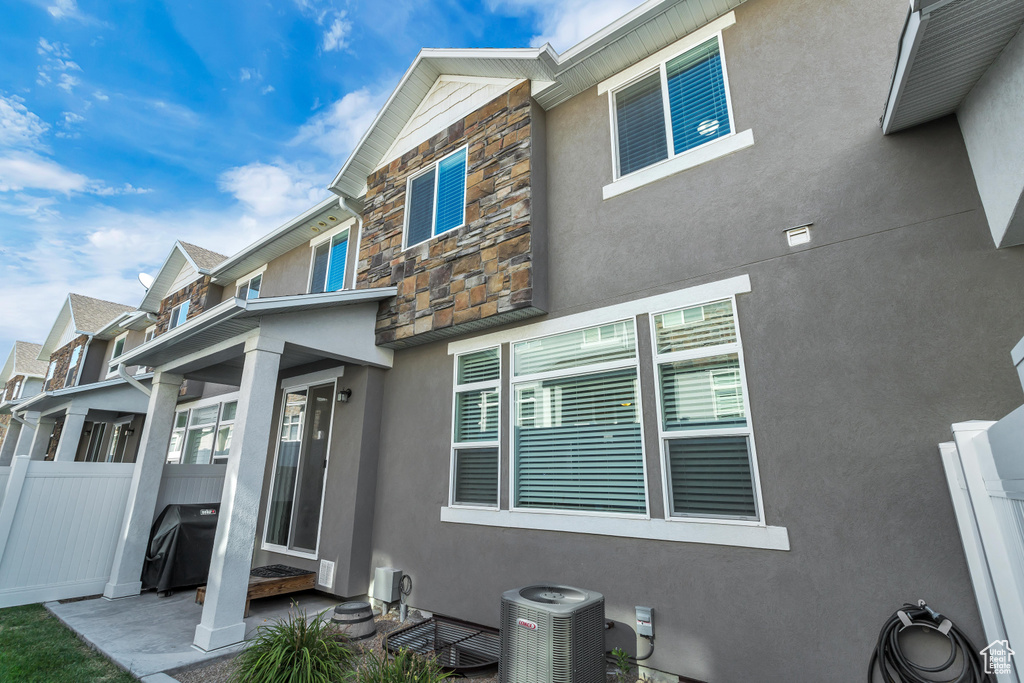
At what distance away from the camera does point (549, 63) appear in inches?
204

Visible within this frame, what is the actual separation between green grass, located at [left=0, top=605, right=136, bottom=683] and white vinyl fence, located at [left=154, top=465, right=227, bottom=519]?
1973 millimetres

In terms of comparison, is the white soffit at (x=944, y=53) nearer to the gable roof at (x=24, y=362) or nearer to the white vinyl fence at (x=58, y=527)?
the white vinyl fence at (x=58, y=527)

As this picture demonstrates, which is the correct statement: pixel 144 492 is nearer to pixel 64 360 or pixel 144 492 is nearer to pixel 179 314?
pixel 179 314

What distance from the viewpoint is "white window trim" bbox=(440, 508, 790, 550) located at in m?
3.32

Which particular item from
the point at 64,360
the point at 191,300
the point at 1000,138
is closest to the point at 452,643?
the point at 1000,138

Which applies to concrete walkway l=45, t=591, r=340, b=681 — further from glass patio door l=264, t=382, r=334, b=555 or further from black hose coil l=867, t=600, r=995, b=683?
black hose coil l=867, t=600, r=995, b=683

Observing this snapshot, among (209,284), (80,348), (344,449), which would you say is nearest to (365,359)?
(344,449)

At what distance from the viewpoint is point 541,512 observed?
4539mm

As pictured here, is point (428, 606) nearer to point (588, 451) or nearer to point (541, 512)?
point (541, 512)

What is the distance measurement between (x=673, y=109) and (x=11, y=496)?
935 centimetres

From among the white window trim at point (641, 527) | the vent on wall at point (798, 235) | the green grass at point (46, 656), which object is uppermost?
the vent on wall at point (798, 235)

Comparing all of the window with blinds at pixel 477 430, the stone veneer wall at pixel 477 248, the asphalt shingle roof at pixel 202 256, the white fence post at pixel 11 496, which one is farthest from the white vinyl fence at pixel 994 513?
the asphalt shingle roof at pixel 202 256

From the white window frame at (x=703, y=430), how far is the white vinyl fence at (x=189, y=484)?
684 centimetres

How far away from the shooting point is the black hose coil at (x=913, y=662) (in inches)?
102
